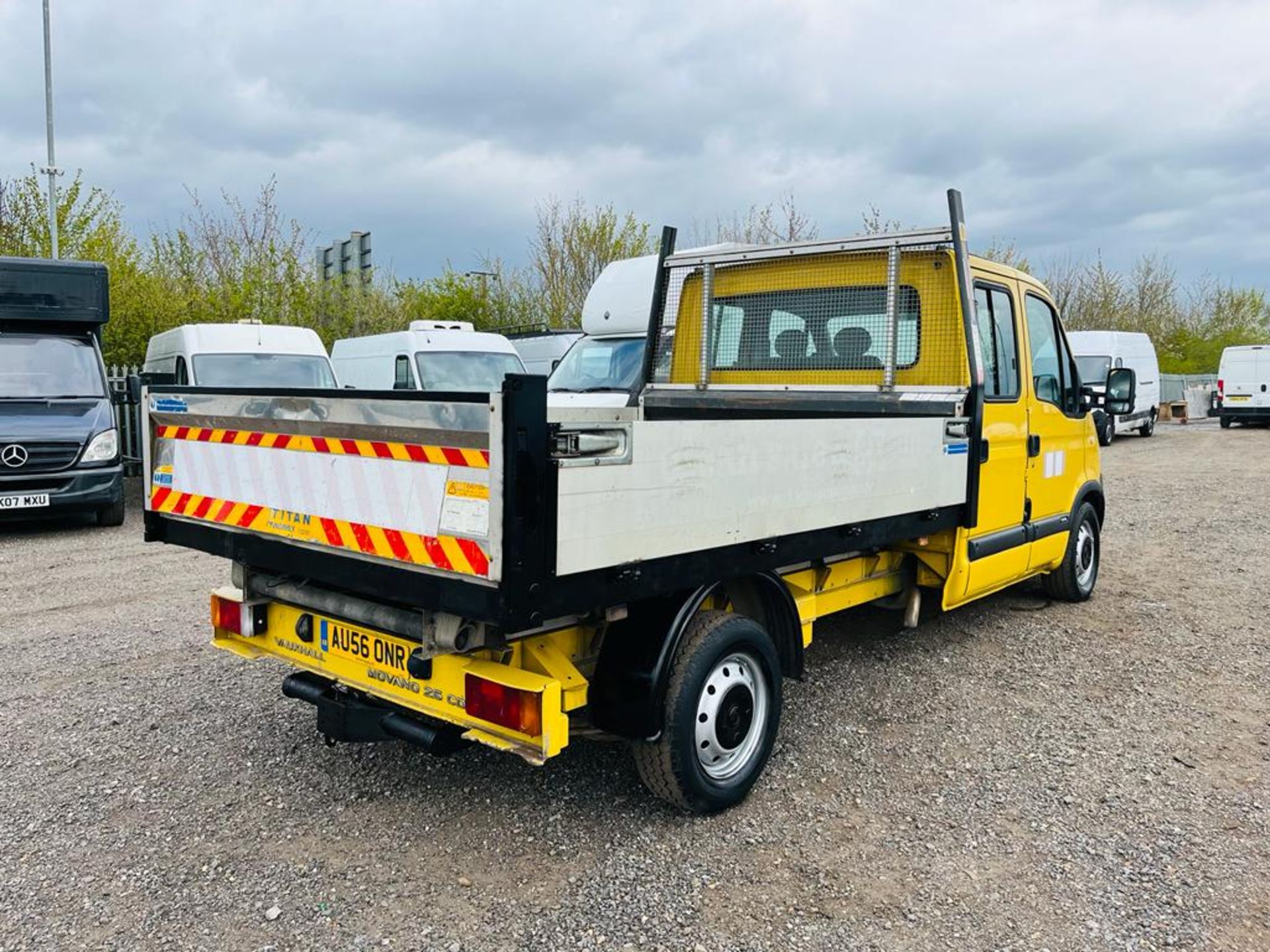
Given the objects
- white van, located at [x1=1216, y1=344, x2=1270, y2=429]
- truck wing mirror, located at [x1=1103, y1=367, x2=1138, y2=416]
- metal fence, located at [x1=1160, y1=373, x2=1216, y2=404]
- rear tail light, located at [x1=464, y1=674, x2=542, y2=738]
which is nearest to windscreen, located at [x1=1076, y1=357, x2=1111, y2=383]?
white van, located at [x1=1216, y1=344, x2=1270, y2=429]

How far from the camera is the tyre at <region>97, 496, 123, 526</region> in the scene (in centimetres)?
1007

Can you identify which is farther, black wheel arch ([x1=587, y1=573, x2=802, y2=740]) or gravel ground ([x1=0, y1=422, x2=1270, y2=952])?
black wheel arch ([x1=587, y1=573, x2=802, y2=740])

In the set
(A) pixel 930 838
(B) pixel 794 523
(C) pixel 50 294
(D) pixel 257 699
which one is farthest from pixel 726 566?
(C) pixel 50 294

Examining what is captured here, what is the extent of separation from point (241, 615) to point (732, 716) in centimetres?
201

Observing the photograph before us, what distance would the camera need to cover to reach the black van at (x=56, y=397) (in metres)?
9.16

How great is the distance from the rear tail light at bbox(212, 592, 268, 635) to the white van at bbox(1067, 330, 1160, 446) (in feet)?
66.2

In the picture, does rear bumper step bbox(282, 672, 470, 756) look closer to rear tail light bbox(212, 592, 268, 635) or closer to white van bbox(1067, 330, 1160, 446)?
rear tail light bbox(212, 592, 268, 635)

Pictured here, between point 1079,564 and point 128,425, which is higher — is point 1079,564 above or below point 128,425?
below

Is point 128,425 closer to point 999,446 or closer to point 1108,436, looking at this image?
point 999,446

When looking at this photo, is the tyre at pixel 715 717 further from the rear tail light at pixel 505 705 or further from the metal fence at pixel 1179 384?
the metal fence at pixel 1179 384

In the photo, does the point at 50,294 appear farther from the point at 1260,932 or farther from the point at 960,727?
the point at 1260,932

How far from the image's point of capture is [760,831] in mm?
3533

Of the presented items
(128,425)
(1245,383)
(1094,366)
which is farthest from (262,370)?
(1245,383)

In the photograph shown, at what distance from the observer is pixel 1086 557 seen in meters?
6.90
